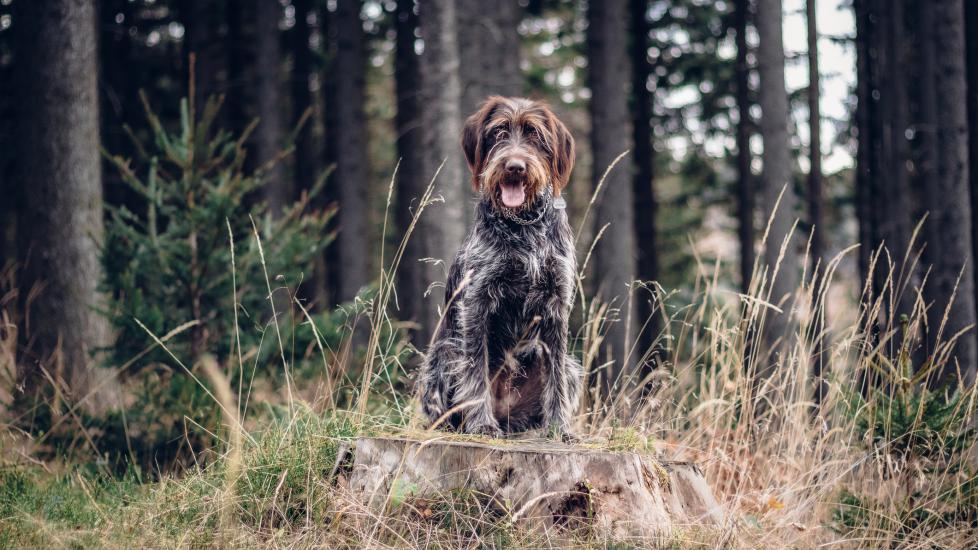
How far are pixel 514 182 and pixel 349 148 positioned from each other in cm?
1177

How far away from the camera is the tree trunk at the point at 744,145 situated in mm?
13500

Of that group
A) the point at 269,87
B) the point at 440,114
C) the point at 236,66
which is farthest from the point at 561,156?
the point at 236,66

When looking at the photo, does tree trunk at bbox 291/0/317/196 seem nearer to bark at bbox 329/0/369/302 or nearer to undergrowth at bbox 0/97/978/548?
bark at bbox 329/0/369/302

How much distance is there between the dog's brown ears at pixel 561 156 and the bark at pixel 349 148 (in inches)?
434

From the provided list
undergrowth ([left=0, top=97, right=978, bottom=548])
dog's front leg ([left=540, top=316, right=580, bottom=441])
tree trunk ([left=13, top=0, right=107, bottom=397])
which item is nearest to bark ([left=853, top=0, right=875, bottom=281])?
undergrowth ([left=0, top=97, right=978, bottom=548])

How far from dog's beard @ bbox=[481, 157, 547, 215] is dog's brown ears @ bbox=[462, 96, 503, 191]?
0.26 metres

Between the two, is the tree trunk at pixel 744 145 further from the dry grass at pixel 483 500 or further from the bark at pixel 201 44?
the dry grass at pixel 483 500

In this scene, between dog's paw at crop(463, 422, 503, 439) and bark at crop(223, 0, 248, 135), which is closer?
dog's paw at crop(463, 422, 503, 439)

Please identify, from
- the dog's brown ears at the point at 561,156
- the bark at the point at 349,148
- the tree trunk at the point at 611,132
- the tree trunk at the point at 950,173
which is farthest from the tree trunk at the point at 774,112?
the bark at the point at 349,148

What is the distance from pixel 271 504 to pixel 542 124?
2130 mm

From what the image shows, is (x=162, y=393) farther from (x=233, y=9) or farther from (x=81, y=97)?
(x=233, y=9)

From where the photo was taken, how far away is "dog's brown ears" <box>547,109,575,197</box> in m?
4.09

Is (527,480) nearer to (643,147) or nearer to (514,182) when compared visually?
(514,182)

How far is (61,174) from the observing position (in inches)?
297
